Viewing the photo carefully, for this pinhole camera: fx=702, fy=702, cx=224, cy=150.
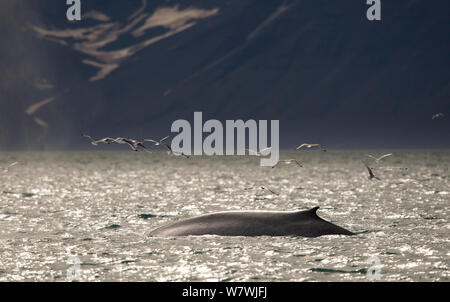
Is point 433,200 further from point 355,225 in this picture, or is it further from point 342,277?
point 342,277

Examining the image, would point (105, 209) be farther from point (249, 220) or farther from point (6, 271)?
point (6, 271)

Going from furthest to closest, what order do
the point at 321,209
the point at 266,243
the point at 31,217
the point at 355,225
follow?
the point at 321,209 < the point at 31,217 < the point at 355,225 < the point at 266,243

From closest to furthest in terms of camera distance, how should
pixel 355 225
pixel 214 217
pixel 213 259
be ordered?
1. pixel 213 259
2. pixel 214 217
3. pixel 355 225

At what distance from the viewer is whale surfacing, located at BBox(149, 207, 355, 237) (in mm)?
23469

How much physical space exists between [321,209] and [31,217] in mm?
15036

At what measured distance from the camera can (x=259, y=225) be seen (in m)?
23.7

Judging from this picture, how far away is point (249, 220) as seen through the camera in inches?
942

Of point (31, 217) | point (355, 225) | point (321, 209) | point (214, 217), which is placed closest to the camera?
point (214, 217)

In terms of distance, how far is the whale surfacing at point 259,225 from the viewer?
23.5 m
